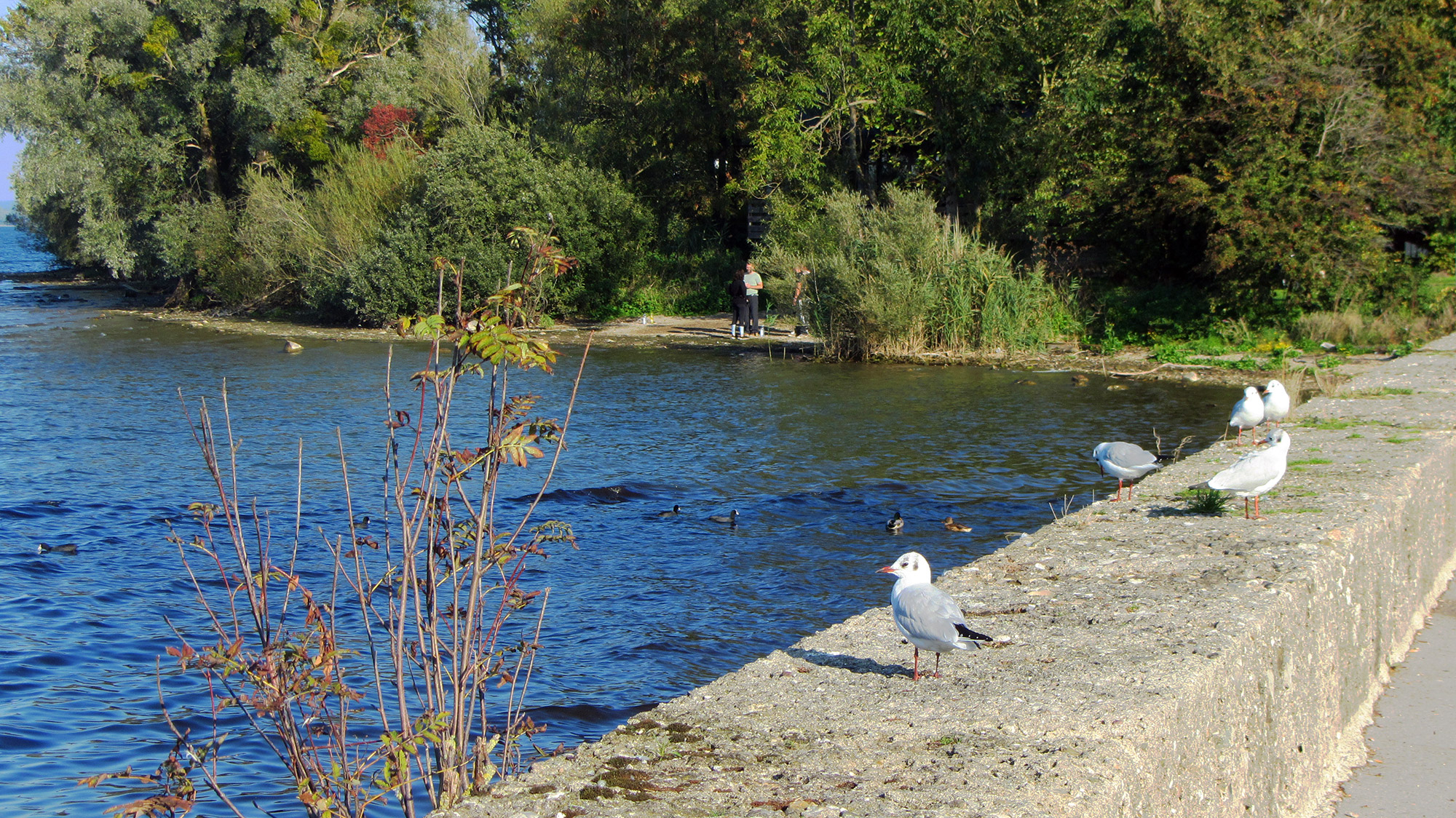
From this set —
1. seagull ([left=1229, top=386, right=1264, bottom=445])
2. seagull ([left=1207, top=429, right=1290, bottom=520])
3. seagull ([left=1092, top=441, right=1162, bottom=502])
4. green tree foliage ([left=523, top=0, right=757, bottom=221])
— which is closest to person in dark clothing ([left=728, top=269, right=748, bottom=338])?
green tree foliage ([left=523, top=0, right=757, bottom=221])

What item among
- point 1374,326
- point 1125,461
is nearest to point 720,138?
point 1374,326

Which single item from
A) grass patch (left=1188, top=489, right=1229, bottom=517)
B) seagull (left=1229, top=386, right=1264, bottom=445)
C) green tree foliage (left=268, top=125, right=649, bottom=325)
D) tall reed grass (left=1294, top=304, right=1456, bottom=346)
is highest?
green tree foliage (left=268, top=125, right=649, bottom=325)

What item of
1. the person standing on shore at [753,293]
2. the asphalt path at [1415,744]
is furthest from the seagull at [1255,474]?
the person standing on shore at [753,293]

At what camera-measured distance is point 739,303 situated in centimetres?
2738

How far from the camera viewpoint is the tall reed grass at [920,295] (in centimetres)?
2298

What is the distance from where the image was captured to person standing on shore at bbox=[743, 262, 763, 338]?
26875mm

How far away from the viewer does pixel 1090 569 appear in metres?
6.20

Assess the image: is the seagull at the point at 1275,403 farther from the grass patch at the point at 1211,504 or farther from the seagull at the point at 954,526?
the grass patch at the point at 1211,504

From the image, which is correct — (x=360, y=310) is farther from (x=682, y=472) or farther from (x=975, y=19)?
(x=682, y=472)

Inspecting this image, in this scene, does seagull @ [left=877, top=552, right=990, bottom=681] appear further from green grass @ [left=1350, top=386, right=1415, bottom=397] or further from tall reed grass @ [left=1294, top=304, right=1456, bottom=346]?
tall reed grass @ [left=1294, top=304, right=1456, bottom=346]

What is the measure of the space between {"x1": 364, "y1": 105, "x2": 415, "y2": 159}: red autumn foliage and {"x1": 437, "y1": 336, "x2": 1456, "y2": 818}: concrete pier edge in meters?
32.6

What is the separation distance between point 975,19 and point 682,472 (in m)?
16.0

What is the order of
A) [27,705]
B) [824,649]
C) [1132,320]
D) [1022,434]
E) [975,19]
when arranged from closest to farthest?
1. [824,649]
2. [27,705]
3. [1022,434]
4. [1132,320]
5. [975,19]

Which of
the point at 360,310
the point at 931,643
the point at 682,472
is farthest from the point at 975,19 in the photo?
the point at 931,643
